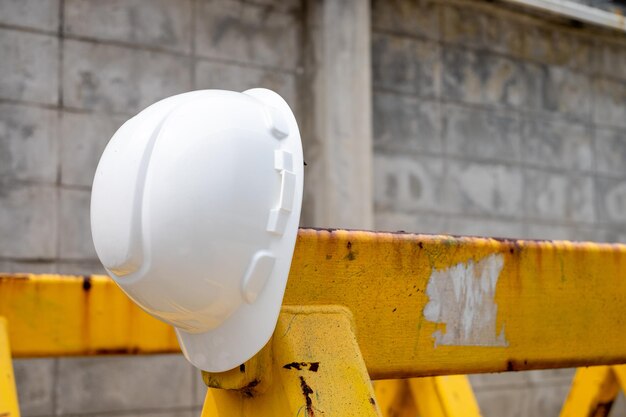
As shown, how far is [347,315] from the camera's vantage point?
1.36m

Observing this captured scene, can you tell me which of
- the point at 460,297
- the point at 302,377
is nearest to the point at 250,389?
the point at 302,377

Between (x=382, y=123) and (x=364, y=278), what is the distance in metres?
3.18

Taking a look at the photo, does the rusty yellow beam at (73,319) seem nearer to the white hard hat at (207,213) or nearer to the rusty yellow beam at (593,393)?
the white hard hat at (207,213)

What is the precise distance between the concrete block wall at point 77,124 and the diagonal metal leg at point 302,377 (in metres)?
2.42

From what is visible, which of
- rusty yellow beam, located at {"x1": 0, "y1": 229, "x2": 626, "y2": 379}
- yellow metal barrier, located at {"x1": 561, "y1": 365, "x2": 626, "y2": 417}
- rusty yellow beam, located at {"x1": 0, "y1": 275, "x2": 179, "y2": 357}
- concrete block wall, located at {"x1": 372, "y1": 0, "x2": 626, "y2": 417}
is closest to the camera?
rusty yellow beam, located at {"x1": 0, "y1": 229, "x2": 626, "y2": 379}

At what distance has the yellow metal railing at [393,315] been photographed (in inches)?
48.9

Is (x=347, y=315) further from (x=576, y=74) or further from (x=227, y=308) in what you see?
(x=576, y=74)

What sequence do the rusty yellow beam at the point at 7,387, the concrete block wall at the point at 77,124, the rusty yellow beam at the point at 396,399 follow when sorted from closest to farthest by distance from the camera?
1. the rusty yellow beam at the point at 7,387
2. the rusty yellow beam at the point at 396,399
3. the concrete block wall at the point at 77,124

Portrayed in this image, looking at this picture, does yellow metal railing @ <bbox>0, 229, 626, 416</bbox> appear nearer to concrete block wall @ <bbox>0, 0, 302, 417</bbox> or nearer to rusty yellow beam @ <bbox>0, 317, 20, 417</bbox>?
rusty yellow beam @ <bbox>0, 317, 20, 417</bbox>

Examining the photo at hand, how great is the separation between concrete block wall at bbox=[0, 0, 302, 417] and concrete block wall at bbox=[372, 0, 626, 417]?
113 centimetres

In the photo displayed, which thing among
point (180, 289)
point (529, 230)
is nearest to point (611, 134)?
point (529, 230)

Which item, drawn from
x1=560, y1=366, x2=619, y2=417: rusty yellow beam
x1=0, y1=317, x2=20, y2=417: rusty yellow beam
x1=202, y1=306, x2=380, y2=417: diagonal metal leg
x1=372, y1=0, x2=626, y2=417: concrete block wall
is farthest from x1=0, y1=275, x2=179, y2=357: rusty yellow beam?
x1=372, y1=0, x2=626, y2=417: concrete block wall

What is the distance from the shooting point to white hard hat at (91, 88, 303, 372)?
3.61 feet

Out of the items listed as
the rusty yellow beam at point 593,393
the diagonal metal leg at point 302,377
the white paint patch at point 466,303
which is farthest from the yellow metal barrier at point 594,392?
the diagonal metal leg at point 302,377
